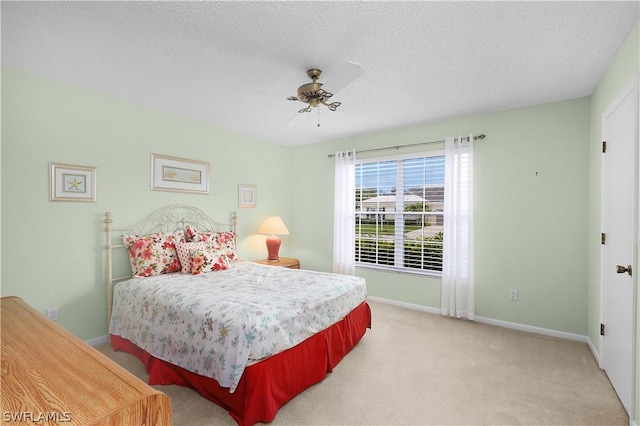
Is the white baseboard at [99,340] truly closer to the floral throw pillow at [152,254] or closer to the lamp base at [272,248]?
the floral throw pillow at [152,254]

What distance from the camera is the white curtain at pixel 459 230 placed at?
12.6 ft

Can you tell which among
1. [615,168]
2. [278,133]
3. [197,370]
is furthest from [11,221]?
[615,168]

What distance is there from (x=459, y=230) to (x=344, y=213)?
1693 mm

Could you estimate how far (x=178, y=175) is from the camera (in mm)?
3885

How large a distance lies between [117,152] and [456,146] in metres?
3.95

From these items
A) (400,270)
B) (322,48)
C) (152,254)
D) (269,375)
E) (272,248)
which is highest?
(322,48)

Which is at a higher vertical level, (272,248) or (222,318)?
(272,248)

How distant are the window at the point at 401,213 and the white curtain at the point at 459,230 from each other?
197mm

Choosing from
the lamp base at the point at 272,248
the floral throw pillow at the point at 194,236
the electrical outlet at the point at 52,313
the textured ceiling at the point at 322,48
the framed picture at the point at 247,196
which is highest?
the textured ceiling at the point at 322,48

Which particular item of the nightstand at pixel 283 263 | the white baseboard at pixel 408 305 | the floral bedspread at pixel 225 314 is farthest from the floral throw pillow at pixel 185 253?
the white baseboard at pixel 408 305

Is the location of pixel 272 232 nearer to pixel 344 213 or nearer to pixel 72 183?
pixel 344 213

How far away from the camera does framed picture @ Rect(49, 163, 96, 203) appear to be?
2.88 meters

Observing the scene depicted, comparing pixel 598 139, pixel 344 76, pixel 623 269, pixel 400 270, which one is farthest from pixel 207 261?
pixel 598 139

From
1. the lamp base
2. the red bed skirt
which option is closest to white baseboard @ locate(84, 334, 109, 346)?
the red bed skirt
